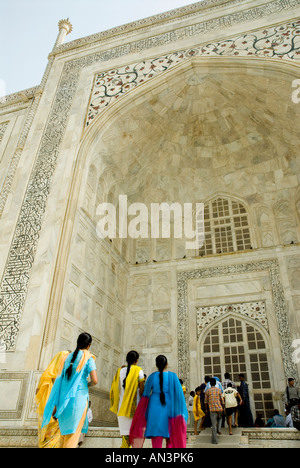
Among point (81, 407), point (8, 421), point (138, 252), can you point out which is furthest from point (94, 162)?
point (81, 407)

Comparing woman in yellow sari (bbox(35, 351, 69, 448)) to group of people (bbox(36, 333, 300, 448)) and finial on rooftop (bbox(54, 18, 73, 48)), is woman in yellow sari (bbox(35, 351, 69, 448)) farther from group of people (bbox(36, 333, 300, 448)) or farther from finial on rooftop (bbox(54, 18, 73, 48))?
finial on rooftop (bbox(54, 18, 73, 48))

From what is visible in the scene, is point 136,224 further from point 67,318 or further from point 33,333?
point 33,333

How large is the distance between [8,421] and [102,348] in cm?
287

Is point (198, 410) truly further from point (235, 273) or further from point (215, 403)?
point (235, 273)

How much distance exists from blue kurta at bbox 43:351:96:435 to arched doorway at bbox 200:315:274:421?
608cm

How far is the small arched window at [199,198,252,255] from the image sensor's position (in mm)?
9828

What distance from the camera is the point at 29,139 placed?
9641mm

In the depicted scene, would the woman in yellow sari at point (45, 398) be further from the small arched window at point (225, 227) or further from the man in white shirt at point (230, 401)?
the small arched window at point (225, 227)

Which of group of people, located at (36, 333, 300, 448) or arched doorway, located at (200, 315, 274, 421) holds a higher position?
arched doorway, located at (200, 315, 274, 421)

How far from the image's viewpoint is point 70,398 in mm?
2803

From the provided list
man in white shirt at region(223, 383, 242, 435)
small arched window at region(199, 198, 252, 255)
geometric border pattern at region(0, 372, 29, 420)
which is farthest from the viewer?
small arched window at region(199, 198, 252, 255)

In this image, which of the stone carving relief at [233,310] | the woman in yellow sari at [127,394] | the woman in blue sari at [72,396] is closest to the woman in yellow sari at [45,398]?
the woman in blue sari at [72,396]

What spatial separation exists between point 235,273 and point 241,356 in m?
1.98

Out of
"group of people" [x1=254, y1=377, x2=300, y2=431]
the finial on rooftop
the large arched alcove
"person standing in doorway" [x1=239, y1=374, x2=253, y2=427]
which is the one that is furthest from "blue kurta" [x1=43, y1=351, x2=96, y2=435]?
the finial on rooftop
